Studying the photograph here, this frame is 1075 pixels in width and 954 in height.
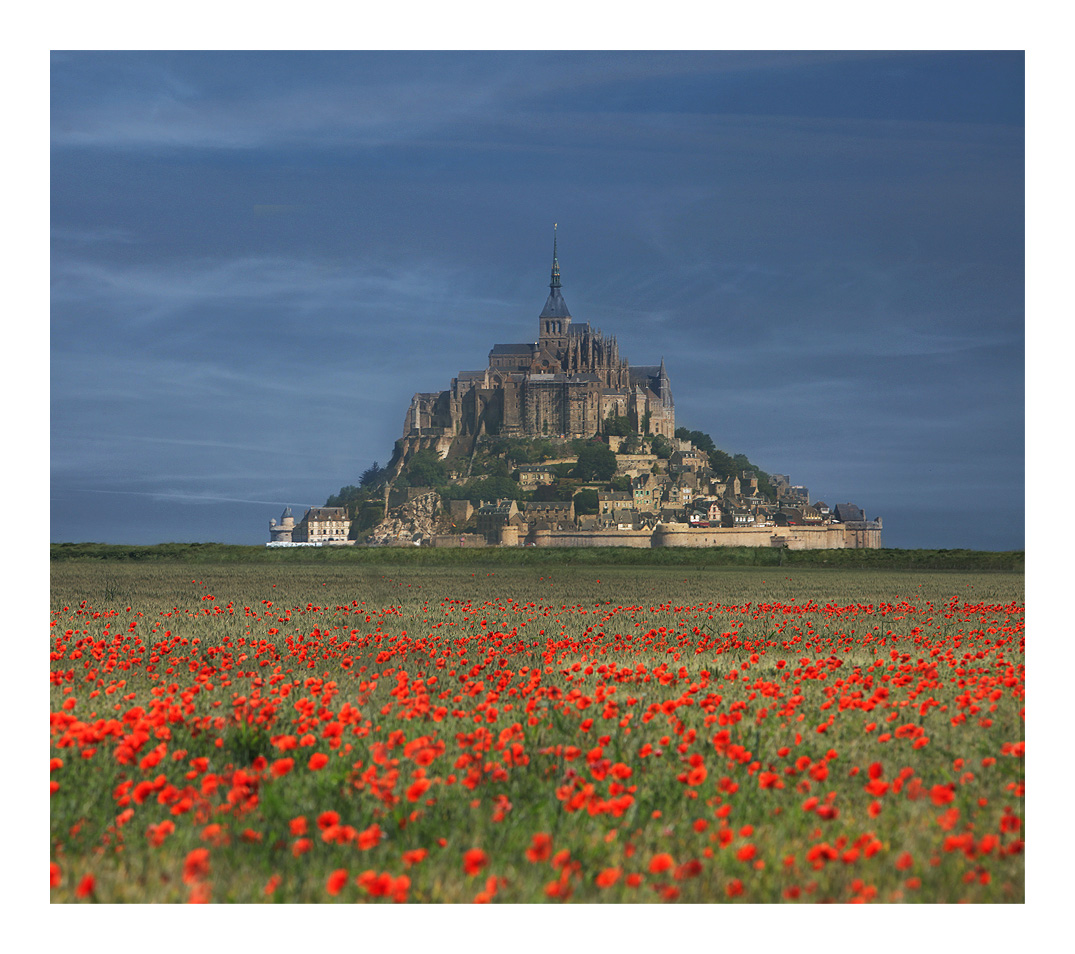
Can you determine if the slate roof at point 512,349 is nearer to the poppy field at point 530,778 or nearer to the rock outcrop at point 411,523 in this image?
the rock outcrop at point 411,523

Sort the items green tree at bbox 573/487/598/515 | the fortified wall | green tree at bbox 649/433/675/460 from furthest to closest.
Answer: green tree at bbox 649/433/675/460
green tree at bbox 573/487/598/515
the fortified wall

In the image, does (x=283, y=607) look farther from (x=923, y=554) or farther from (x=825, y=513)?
(x=825, y=513)

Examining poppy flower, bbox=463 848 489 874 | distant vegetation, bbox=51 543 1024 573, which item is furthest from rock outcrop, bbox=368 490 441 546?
poppy flower, bbox=463 848 489 874

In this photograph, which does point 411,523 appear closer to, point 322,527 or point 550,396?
point 322,527

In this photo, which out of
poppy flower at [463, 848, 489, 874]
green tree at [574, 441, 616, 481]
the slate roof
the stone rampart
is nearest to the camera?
poppy flower at [463, 848, 489, 874]

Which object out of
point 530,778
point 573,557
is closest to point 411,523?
point 573,557

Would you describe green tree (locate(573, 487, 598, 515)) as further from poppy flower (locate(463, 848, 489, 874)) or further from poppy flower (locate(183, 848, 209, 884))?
poppy flower (locate(463, 848, 489, 874))

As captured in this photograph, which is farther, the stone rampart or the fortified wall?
the fortified wall
